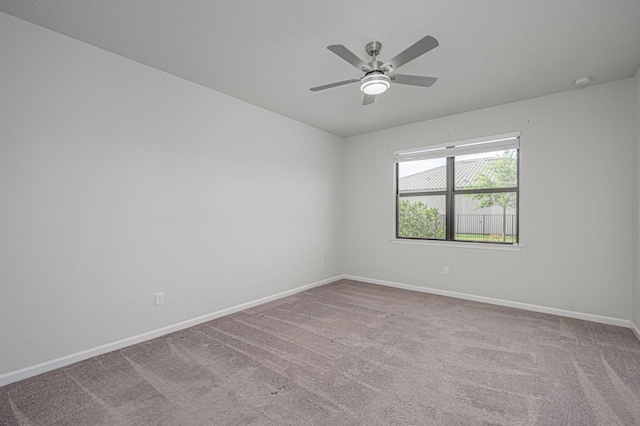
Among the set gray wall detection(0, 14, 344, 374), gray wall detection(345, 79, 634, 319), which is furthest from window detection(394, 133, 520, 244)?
gray wall detection(0, 14, 344, 374)

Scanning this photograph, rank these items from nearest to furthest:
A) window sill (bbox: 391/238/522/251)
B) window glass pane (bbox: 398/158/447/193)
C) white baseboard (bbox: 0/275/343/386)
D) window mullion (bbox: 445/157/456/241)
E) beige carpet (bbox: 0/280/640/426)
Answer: beige carpet (bbox: 0/280/640/426) < white baseboard (bbox: 0/275/343/386) < window sill (bbox: 391/238/522/251) < window mullion (bbox: 445/157/456/241) < window glass pane (bbox: 398/158/447/193)

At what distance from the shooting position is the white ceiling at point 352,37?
→ 211 cm

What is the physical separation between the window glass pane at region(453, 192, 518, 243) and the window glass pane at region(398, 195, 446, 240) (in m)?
0.24

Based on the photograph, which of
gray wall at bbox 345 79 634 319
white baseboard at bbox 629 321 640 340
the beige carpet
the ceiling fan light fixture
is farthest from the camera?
gray wall at bbox 345 79 634 319

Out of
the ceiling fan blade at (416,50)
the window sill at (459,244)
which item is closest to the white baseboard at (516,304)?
the window sill at (459,244)

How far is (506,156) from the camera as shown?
404 cm

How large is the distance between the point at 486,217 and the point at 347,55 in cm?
322

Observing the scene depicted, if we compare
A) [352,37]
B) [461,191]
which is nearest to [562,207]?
[461,191]

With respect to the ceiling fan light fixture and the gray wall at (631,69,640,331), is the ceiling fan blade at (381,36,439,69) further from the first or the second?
the gray wall at (631,69,640,331)

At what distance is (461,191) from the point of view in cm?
445

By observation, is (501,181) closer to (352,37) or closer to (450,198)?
(450,198)

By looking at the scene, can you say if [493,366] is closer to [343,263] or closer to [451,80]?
[451,80]

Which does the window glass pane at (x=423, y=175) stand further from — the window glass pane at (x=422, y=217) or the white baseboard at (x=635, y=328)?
the white baseboard at (x=635, y=328)

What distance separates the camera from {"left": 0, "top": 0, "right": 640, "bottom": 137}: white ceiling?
2105 millimetres
